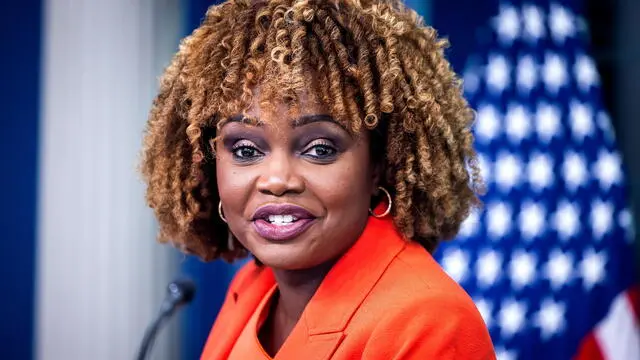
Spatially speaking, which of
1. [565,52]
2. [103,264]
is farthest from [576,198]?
[103,264]

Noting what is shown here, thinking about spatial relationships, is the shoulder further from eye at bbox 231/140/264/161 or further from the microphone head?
the microphone head

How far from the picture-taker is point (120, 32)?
3.59 metres

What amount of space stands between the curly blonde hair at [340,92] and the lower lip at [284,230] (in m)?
0.22

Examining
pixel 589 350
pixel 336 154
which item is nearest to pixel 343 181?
pixel 336 154

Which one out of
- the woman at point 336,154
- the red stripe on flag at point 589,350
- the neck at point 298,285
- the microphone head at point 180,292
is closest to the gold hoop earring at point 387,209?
the woman at point 336,154

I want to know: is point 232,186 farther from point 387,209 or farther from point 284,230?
point 387,209

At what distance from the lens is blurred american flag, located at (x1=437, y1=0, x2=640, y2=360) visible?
120 inches

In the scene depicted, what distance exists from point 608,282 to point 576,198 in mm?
341

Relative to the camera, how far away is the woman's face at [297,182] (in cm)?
164

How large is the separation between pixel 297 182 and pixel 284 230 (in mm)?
105

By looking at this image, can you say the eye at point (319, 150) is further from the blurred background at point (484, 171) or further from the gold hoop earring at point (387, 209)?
the blurred background at point (484, 171)

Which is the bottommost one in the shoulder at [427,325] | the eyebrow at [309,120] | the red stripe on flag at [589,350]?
the red stripe on flag at [589,350]

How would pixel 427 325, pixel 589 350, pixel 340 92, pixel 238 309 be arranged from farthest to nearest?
pixel 589 350
pixel 238 309
pixel 340 92
pixel 427 325

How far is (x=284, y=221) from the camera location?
166 centimetres
